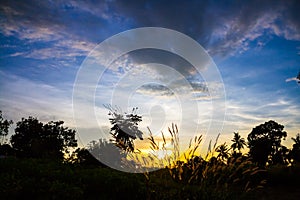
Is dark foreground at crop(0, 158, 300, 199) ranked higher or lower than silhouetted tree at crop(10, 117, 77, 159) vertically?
lower

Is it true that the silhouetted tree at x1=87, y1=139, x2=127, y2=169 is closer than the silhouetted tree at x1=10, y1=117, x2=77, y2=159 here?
Yes

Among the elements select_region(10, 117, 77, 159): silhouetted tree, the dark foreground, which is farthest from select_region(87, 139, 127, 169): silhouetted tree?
select_region(10, 117, 77, 159): silhouetted tree

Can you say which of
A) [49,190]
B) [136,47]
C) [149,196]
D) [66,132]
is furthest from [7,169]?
[66,132]

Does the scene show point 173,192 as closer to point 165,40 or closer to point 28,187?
point 28,187

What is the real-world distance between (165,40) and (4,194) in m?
7.43

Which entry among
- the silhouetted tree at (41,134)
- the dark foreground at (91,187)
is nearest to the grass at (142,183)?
the dark foreground at (91,187)

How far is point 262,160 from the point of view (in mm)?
40312

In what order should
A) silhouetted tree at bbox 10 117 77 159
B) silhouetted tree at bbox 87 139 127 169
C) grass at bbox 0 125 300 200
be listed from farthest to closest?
silhouetted tree at bbox 10 117 77 159, silhouetted tree at bbox 87 139 127 169, grass at bbox 0 125 300 200

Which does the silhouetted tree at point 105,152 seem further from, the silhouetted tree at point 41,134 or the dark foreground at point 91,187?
the silhouetted tree at point 41,134

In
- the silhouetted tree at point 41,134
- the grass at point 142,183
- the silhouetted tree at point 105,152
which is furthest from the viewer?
the silhouetted tree at point 41,134

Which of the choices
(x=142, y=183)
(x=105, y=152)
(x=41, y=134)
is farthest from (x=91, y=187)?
(x=41, y=134)

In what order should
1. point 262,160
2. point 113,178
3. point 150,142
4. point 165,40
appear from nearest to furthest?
point 150,142, point 113,178, point 165,40, point 262,160

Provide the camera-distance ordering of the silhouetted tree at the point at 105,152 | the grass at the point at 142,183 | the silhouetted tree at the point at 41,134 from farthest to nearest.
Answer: the silhouetted tree at the point at 41,134 → the silhouetted tree at the point at 105,152 → the grass at the point at 142,183

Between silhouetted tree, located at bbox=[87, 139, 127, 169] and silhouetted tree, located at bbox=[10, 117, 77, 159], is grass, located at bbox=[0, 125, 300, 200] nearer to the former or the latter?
silhouetted tree, located at bbox=[87, 139, 127, 169]
